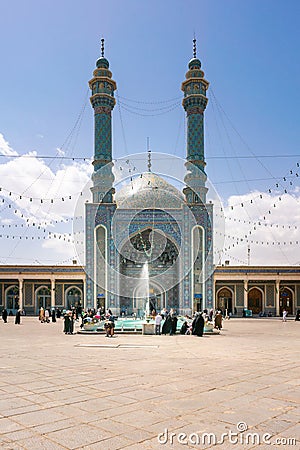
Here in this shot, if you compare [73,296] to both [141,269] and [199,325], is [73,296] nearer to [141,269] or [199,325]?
[141,269]

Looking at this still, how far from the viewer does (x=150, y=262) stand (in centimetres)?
3344

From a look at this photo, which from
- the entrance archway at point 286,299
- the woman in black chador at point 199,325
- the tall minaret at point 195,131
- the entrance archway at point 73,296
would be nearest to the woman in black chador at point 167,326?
the woman in black chador at point 199,325

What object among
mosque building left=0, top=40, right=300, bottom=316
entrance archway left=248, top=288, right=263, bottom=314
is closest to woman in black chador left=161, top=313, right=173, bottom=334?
mosque building left=0, top=40, right=300, bottom=316

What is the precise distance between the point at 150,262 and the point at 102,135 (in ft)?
31.7

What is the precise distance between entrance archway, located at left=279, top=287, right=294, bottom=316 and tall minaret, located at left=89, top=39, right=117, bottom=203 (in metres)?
14.2

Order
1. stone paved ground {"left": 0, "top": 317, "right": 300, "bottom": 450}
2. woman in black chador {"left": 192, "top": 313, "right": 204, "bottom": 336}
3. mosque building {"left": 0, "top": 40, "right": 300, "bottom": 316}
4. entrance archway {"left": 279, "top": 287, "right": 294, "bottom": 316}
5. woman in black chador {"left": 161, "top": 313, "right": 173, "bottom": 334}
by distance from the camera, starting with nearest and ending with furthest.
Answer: stone paved ground {"left": 0, "top": 317, "right": 300, "bottom": 450}
woman in black chador {"left": 192, "top": 313, "right": 204, "bottom": 336}
woman in black chador {"left": 161, "top": 313, "right": 173, "bottom": 334}
mosque building {"left": 0, "top": 40, "right": 300, "bottom": 316}
entrance archway {"left": 279, "top": 287, "right": 294, "bottom": 316}

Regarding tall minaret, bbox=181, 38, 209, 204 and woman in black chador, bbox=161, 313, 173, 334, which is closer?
woman in black chador, bbox=161, 313, 173, 334

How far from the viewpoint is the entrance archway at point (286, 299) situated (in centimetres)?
3344

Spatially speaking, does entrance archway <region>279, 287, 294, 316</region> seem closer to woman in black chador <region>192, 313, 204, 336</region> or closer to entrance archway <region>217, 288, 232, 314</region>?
entrance archway <region>217, 288, 232, 314</region>

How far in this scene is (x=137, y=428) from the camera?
4293 mm

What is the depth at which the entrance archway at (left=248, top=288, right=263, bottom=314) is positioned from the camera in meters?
33.5

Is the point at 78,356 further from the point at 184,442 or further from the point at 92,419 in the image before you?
the point at 184,442

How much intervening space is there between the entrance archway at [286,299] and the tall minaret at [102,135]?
46.6 ft

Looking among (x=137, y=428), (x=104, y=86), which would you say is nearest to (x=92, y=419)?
(x=137, y=428)
